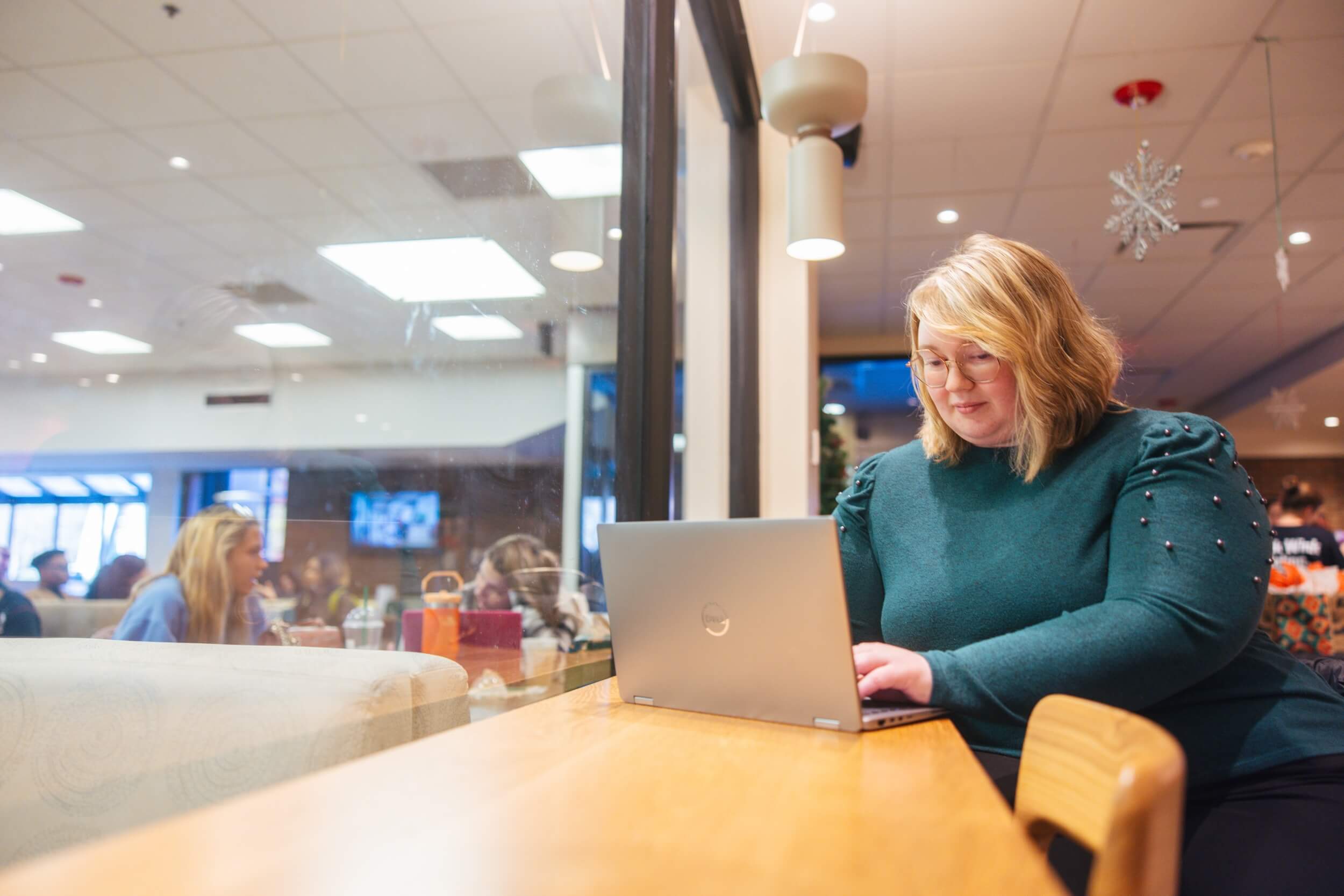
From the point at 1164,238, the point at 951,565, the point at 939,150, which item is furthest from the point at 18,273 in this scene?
the point at 1164,238

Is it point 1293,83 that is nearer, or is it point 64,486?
point 64,486

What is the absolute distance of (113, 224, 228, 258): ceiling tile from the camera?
0.96 meters

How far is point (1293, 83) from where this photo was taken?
3473mm

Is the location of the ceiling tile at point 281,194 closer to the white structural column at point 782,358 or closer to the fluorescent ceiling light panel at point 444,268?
the fluorescent ceiling light panel at point 444,268

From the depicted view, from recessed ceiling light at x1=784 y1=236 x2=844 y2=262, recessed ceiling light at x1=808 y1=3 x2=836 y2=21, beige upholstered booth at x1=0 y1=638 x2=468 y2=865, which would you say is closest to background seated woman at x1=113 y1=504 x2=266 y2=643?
beige upholstered booth at x1=0 y1=638 x2=468 y2=865

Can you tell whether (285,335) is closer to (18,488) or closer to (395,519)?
(395,519)

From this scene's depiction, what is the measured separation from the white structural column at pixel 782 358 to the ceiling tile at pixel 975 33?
59cm

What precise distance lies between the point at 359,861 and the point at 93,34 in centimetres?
83

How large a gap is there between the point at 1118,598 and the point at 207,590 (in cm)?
119

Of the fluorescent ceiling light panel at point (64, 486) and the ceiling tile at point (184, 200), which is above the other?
the ceiling tile at point (184, 200)

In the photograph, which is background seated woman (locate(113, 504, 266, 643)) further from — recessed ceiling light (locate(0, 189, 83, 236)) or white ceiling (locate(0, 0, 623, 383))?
recessed ceiling light (locate(0, 189, 83, 236))

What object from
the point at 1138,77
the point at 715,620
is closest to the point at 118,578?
the point at 715,620

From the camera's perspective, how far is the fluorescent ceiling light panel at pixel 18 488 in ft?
2.35

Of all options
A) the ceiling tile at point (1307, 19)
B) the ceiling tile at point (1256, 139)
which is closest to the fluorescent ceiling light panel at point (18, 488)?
the ceiling tile at point (1307, 19)
